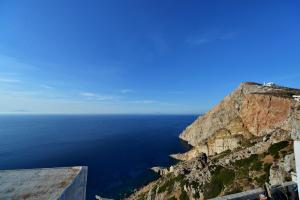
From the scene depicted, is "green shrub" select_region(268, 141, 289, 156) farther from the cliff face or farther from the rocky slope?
the cliff face

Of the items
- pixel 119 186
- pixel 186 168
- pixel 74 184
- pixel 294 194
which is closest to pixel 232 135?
pixel 186 168

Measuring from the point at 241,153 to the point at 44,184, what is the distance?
51.7m

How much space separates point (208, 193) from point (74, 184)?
1583 inches

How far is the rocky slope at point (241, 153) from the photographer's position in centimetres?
3298

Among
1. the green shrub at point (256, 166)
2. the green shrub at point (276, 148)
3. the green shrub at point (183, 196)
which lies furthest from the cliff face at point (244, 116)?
the green shrub at point (183, 196)

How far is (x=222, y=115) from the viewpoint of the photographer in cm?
11338

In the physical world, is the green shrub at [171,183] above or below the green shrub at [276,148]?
below

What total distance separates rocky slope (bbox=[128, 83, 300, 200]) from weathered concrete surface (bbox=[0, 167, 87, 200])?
6913mm

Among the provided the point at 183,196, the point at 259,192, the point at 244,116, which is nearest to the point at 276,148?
the point at 183,196

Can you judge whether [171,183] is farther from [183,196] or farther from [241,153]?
[241,153]

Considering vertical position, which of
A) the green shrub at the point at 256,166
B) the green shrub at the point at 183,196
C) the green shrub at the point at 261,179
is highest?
the green shrub at the point at 256,166

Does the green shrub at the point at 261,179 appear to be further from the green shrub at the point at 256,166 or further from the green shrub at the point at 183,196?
the green shrub at the point at 183,196

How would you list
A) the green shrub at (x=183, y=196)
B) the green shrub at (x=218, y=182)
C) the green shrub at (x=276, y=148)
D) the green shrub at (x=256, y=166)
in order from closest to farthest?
the green shrub at (x=256, y=166) → the green shrub at (x=218, y=182) → the green shrub at (x=276, y=148) → the green shrub at (x=183, y=196)

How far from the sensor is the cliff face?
74.0 m
